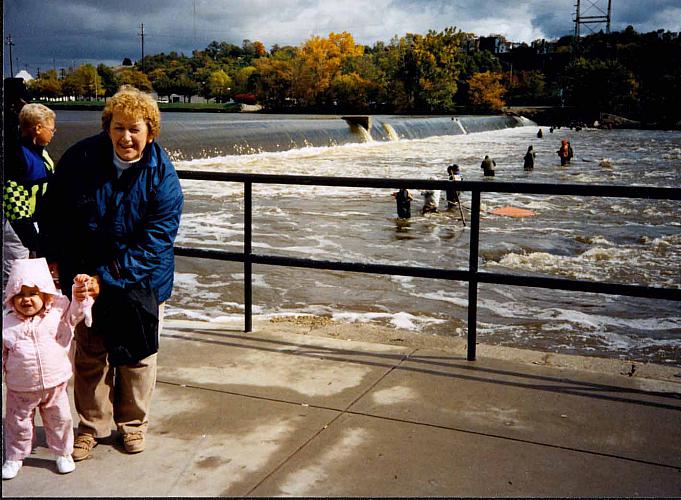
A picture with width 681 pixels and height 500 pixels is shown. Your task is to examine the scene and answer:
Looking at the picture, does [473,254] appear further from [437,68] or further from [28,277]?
[437,68]

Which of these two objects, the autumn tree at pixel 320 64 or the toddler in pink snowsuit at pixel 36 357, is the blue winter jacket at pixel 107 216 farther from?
the autumn tree at pixel 320 64

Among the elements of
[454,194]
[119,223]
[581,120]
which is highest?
[581,120]

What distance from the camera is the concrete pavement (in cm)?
287

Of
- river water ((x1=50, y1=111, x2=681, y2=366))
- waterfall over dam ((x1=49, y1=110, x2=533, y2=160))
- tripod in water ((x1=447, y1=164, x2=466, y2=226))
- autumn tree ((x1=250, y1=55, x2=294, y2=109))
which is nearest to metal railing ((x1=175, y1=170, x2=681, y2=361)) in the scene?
river water ((x1=50, y1=111, x2=681, y2=366))

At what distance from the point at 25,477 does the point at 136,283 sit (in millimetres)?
840

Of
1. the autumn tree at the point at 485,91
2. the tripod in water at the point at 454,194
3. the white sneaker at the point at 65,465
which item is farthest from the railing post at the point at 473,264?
Result: the autumn tree at the point at 485,91

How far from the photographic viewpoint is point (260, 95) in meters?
117

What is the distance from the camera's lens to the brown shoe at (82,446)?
3039mm

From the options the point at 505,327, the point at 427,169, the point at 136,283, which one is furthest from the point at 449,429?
the point at 427,169

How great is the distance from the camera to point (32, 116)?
4.20m

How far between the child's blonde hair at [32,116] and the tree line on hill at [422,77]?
87358 mm

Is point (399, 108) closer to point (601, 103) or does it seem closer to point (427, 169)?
point (601, 103)

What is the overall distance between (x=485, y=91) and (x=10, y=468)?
11193 centimetres

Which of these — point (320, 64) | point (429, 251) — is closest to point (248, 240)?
point (429, 251)
